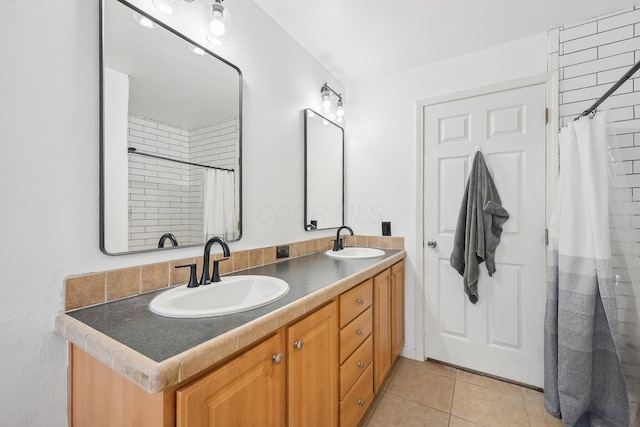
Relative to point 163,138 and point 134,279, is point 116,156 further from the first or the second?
point 134,279

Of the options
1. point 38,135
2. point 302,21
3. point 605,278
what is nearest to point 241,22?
point 302,21

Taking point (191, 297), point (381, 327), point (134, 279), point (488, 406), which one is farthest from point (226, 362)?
point (488, 406)

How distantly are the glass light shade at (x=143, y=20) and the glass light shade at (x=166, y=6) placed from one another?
0.21 ft

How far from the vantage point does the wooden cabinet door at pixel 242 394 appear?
0.62 meters

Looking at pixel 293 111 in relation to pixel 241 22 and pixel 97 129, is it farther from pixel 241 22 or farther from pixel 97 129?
pixel 97 129

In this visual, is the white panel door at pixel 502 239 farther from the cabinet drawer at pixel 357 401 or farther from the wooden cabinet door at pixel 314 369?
the wooden cabinet door at pixel 314 369

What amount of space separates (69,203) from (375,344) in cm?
162

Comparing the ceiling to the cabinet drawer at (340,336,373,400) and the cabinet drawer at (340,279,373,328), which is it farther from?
the cabinet drawer at (340,336,373,400)

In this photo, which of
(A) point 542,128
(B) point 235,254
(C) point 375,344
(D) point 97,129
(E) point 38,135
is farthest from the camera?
(A) point 542,128

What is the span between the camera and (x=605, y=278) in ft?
4.29

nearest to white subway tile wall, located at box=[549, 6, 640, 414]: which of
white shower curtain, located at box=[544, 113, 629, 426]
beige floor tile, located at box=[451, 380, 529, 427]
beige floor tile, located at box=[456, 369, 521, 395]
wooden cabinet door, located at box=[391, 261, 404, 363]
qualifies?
white shower curtain, located at box=[544, 113, 629, 426]

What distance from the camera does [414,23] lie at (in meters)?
1.76

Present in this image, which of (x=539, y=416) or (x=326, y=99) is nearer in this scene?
(x=539, y=416)

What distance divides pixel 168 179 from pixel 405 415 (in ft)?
6.04
